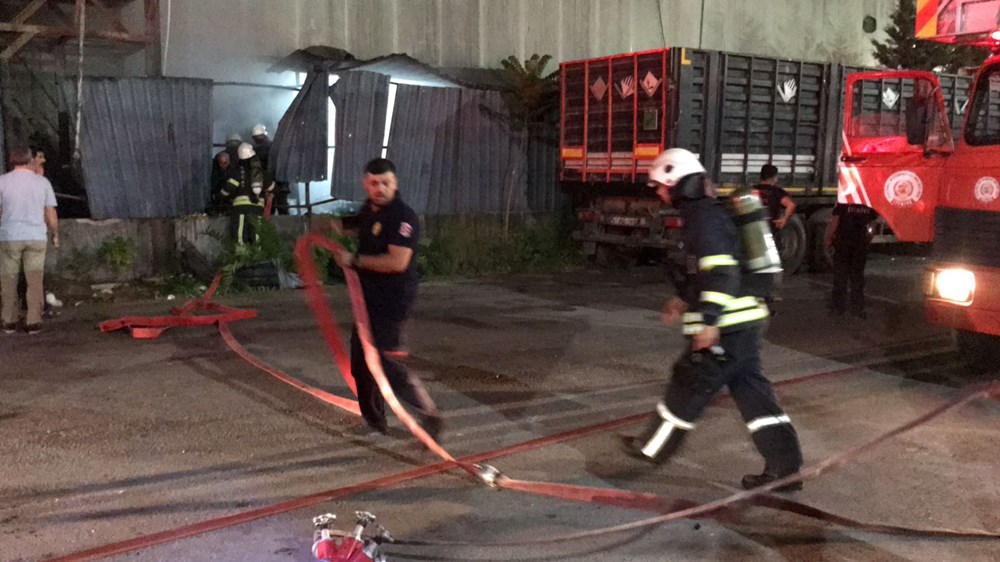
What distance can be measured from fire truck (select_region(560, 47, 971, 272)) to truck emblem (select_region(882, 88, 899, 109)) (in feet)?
0.21

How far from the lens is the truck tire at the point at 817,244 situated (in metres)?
13.4

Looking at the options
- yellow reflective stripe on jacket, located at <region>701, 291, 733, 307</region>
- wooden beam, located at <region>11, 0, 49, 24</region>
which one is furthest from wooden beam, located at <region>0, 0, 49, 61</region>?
yellow reflective stripe on jacket, located at <region>701, 291, 733, 307</region>

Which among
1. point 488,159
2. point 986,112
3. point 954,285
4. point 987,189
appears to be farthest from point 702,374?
point 488,159

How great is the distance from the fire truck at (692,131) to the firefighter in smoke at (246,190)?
4459 mm

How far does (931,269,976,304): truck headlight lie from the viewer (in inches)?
256

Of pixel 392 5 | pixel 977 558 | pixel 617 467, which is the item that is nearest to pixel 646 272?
pixel 392 5

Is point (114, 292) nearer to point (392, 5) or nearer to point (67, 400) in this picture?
point (67, 400)

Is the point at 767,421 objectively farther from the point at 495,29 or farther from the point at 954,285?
the point at 495,29

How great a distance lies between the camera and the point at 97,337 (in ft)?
27.4

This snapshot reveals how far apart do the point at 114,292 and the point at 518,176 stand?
6445mm

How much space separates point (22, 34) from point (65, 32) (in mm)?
498

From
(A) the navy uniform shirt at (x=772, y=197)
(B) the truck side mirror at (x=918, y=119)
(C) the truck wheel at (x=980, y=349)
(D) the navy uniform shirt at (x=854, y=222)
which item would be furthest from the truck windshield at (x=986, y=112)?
(A) the navy uniform shirt at (x=772, y=197)

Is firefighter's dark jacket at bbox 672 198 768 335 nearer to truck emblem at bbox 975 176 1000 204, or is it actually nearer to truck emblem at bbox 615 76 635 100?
truck emblem at bbox 975 176 1000 204

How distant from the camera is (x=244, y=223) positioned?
11289 mm
